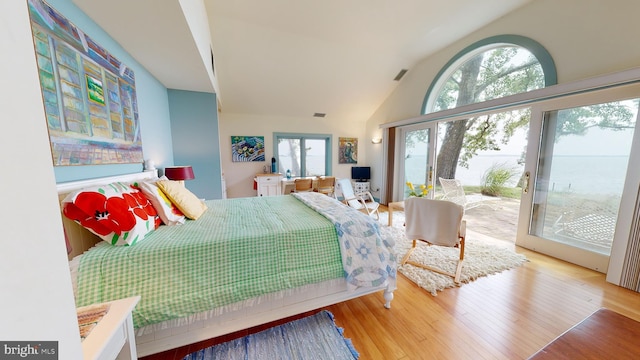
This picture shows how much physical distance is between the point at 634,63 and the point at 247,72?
452 cm

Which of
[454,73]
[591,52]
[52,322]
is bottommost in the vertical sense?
[52,322]

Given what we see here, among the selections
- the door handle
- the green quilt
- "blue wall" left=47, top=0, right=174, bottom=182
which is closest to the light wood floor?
the green quilt

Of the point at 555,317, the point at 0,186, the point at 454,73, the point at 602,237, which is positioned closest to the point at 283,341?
the point at 0,186

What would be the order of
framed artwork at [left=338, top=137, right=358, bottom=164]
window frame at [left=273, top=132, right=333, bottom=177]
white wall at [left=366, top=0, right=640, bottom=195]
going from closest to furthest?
white wall at [left=366, top=0, right=640, bottom=195] → window frame at [left=273, top=132, right=333, bottom=177] → framed artwork at [left=338, top=137, right=358, bottom=164]

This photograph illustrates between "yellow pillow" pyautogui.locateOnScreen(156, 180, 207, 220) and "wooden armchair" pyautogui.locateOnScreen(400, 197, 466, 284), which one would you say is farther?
"wooden armchair" pyautogui.locateOnScreen(400, 197, 466, 284)

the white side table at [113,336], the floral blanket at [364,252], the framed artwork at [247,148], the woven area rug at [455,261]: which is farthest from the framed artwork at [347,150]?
the white side table at [113,336]

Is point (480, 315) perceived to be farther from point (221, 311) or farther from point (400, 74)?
point (400, 74)

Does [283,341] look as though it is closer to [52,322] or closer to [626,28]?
[52,322]

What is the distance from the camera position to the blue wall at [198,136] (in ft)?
9.70

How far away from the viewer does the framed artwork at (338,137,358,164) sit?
5473 mm

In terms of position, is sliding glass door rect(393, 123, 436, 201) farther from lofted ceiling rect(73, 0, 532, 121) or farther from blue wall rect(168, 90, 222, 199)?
A: blue wall rect(168, 90, 222, 199)

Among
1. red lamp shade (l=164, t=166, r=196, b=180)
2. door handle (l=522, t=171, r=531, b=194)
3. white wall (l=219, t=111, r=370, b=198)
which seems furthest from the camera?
white wall (l=219, t=111, r=370, b=198)

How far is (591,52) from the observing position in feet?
6.88

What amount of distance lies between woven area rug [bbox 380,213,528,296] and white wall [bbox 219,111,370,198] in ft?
10.6
